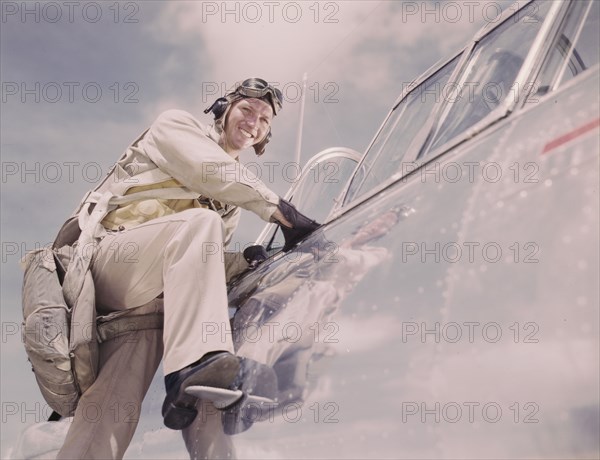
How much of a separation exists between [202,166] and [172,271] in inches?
29.4

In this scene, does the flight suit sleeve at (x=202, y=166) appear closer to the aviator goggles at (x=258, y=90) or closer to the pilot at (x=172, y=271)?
the pilot at (x=172, y=271)

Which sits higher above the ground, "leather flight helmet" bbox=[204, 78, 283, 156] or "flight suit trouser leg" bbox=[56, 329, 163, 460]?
"leather flight helmet" bbox=[204, 78, 283, 156]

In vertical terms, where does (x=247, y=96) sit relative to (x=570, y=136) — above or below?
above

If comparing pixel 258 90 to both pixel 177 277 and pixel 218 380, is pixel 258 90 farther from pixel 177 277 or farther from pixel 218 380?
pixel 218 380

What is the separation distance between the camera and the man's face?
17.2 ft

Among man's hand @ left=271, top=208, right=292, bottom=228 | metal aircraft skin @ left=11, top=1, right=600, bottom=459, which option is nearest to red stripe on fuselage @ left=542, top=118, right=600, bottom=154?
metal aircraft skin @ left=11, top=1, right=600, bottom=459

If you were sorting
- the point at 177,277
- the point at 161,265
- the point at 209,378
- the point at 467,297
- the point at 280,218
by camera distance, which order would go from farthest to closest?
the point at 280,218
the point at 161,265
the point at 177,277
the point at 209,378
the point at 467,297

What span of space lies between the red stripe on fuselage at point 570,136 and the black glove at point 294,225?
195cm

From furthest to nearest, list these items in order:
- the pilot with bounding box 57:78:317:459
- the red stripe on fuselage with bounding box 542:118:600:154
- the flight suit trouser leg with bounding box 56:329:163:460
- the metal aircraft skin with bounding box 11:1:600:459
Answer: the flight suit trouser leg with bounding box 56:329:163:460, the pilot with bounding box 57:78:317:459, the red stripe on fuselage with bounding box 542:118:600:154, the metal aircraft skin with bounding box 11:1:600:459

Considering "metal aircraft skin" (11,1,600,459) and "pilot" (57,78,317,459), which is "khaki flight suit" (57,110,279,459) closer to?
"pilot" (57,78,317,459)

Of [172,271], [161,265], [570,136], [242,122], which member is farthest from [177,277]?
[570,136]

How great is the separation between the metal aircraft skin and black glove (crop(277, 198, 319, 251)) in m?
0.38

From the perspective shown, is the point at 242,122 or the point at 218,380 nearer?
the point at 218,380

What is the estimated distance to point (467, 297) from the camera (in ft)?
8.34
